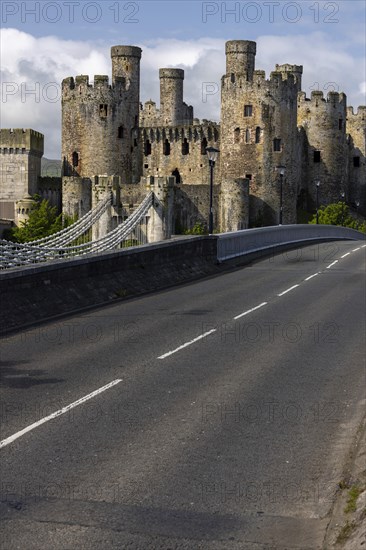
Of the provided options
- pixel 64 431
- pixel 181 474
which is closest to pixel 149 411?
pixel 64 431

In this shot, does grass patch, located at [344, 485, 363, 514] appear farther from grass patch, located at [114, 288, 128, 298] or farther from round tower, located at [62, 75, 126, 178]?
round tower, located at [62, 75, 126, 178]

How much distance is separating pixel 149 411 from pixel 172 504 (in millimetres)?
3077

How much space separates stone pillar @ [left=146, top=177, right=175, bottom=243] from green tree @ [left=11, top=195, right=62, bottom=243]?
9208 millimetres

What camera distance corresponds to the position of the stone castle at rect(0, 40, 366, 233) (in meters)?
78.1

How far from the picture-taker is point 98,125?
270ft

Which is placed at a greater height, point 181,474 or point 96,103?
point 96,103

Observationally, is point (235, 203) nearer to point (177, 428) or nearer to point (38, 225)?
point (38, 225)

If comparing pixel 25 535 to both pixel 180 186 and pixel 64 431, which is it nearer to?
pixel 64 431

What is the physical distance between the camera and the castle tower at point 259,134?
79312 mm

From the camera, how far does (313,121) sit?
9212 centimetres

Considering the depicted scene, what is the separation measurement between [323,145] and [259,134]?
13.9 m

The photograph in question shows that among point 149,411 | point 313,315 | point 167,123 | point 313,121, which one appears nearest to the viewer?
point 149,411

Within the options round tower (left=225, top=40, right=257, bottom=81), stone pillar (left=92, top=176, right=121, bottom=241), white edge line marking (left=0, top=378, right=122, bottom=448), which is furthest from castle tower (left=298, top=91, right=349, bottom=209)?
white edge line marking (left=0, top=378, right=122, bottom=448)

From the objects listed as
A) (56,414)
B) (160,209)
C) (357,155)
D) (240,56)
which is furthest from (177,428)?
(357,155)
